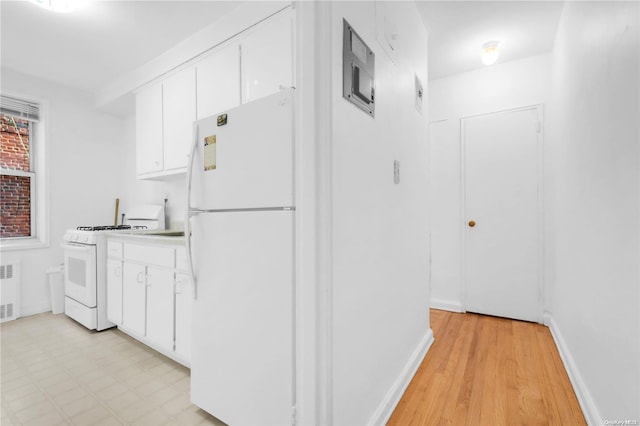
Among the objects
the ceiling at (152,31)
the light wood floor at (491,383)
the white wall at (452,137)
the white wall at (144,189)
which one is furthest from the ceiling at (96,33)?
the light wood floor at (491,383)

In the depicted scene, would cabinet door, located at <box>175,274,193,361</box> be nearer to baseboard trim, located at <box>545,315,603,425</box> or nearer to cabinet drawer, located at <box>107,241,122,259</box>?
cabinet drawer, located at <box>107,241,122,259</box>

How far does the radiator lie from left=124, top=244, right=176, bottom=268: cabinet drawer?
1624 mm

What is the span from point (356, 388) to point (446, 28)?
8.92 ft

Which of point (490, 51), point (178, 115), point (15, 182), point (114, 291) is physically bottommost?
point (114, 291)

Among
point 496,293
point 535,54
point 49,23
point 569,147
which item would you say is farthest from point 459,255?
point 49,23

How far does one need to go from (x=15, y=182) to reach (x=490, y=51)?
509 centimetres

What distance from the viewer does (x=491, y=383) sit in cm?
185

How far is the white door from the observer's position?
2.84 metres

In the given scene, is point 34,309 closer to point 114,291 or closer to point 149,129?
point 114,291

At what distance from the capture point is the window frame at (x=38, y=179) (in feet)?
10.6

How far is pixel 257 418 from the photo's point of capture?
50.9 inches

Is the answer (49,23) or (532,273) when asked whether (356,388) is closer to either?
(532,273)

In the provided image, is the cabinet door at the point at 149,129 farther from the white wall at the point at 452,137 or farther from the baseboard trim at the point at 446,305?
the baseboard trim at the point at 446,305

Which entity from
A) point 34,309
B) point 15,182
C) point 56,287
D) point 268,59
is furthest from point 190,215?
point 15,182
